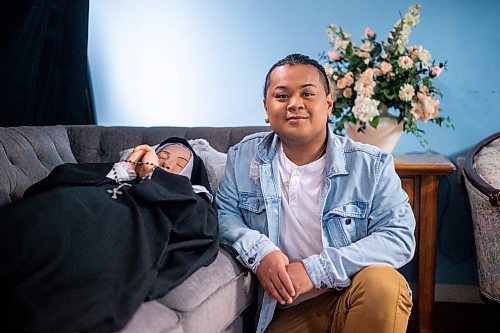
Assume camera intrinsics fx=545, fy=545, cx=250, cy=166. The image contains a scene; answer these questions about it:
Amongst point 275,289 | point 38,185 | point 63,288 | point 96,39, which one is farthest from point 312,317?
point 96,39

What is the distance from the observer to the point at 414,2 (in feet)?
7.69

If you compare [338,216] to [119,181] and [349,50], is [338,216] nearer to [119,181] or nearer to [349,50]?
[119,181]

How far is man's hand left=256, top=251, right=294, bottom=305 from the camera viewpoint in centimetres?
132

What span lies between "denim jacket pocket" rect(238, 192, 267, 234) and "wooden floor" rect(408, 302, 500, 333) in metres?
0.98

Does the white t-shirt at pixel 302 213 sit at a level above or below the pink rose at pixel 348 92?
below

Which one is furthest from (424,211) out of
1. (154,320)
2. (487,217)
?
(154,320)

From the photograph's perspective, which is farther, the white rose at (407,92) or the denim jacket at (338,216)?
the white rose at (407,92)

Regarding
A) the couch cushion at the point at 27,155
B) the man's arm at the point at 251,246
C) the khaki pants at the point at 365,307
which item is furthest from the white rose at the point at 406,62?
the couch cushion at the point at 27,155

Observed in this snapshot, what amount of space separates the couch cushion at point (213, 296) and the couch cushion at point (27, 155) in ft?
2.33

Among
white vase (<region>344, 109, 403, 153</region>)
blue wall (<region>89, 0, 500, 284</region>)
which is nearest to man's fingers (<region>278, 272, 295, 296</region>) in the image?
white vase (<region>344, 109, 403, 153</region>)

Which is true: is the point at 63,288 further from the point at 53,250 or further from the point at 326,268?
the point at 326,268

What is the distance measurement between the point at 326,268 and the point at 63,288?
24.2 inches

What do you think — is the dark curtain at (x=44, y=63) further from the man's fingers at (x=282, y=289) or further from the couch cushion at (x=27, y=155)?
the man's fingers at (x=282, y=289)

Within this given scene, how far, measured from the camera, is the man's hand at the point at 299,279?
1321 millimetres
